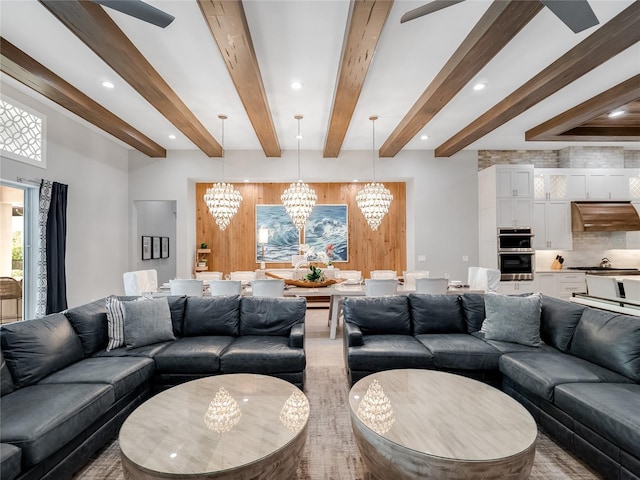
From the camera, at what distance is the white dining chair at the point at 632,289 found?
3664 millimetres

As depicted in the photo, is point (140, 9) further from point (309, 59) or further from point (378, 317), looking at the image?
point (378, 317)

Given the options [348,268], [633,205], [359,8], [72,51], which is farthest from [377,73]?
[633,205]

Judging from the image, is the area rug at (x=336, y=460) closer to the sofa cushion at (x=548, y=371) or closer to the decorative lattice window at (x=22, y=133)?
the sofa cushion at (x=548, y=371)

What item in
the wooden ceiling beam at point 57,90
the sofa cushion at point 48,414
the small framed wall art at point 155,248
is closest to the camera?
the sofa cushion at point 48,414

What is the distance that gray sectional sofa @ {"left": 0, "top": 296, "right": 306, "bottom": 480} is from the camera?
1737mm

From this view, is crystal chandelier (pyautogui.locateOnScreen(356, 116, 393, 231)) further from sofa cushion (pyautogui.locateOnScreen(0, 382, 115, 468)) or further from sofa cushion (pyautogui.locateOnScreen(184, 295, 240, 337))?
sofa cushion (pyautogui.locateOnScreen(0, 382, 115, 468))

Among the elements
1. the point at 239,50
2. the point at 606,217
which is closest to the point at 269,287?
the point at 239,50

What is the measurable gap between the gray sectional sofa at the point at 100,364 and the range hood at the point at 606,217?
5756mm

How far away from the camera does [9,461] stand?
4.92ft

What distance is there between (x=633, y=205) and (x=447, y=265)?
3.53 m

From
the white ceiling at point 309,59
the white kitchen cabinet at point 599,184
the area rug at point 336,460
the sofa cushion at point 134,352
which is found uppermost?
the white ceiling at point 309,59

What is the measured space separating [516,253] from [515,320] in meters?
3.44

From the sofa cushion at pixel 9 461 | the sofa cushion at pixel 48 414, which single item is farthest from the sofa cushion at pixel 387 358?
the sofa cushion at pixel 9 461

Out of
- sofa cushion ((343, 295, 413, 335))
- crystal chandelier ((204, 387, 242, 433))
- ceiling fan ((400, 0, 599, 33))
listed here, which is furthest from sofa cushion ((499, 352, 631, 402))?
ceiling fan ((400, 0, 599, 33))
